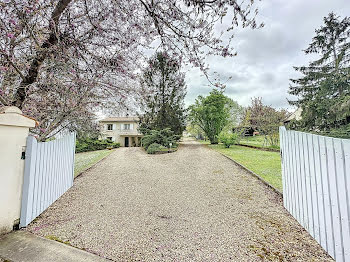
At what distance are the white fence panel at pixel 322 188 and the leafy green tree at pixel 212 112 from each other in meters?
14.6

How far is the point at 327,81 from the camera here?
28.2 feet

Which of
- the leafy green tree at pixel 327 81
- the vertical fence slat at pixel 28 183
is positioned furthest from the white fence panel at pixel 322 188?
the leafy green tree at pixel 327 81

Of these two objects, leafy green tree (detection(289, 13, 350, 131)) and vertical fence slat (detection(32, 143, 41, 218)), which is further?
leafy green tree (detection(289, 13, 350, 131))

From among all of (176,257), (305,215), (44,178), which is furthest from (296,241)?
(44,178)

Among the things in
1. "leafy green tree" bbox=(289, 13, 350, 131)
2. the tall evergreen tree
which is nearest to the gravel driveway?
"leafy green tree" bbox=(289, 13, 350, 131)

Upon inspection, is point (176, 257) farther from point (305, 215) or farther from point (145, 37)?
point (145, 37)

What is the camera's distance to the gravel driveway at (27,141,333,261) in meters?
1.89

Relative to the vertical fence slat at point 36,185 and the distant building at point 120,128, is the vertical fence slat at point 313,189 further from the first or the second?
the distant building at point 120,128

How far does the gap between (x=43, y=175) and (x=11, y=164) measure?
66cm

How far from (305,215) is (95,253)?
2.92 m

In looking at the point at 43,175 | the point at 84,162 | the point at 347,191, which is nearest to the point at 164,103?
the point at 84,162

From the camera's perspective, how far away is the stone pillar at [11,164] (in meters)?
2.10

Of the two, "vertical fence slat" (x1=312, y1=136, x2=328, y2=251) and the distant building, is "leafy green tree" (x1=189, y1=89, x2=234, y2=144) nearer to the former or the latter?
the distant building

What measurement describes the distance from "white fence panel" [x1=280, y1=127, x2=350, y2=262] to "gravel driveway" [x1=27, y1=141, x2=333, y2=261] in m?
0.23
